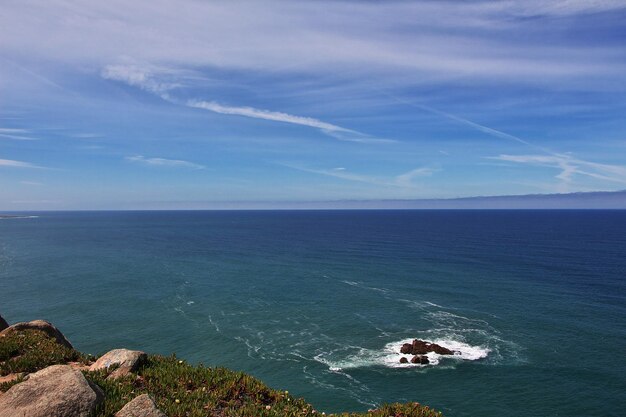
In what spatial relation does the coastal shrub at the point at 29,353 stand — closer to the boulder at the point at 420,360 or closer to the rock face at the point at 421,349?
the boulder at the point at 420,360

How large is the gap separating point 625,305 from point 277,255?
85.3 m

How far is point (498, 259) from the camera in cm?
11181

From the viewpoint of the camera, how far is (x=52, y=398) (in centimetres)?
1230

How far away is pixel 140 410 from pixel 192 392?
12.7ft

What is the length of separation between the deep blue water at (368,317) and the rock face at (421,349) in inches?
69.7

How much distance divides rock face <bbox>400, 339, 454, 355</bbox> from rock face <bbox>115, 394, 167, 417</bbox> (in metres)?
41.1

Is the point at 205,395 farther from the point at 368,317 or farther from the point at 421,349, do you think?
the point at 368,317

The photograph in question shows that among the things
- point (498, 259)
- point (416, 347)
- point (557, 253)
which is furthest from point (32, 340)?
point (557, 253)

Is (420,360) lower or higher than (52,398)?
lower

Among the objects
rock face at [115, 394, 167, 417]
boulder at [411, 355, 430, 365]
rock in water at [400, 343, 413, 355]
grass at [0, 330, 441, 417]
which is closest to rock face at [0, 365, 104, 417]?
grass at [0, 330, 441, 417]

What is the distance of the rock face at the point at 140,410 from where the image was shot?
487 inches

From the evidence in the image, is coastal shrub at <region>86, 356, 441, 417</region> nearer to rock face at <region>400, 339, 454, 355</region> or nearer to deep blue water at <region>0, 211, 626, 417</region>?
deep blue water at <region>0, 211, 626, 417</region>

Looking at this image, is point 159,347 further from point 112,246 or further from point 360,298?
point 112,246

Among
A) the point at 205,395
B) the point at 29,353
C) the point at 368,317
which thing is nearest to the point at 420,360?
the point at 368,317
